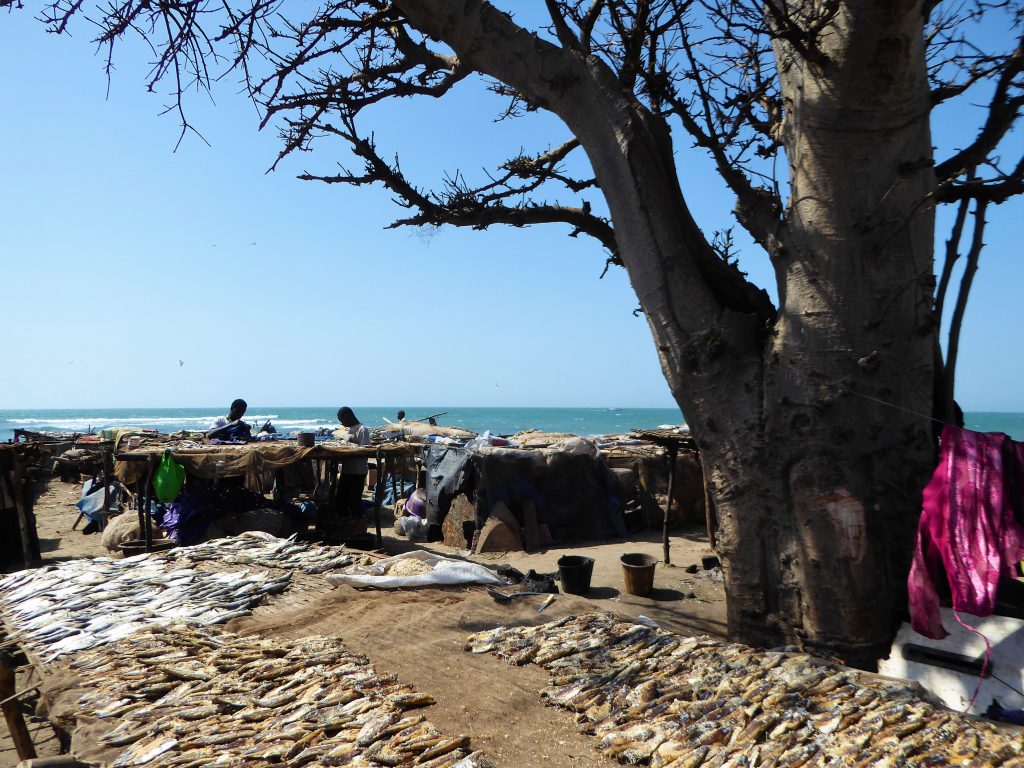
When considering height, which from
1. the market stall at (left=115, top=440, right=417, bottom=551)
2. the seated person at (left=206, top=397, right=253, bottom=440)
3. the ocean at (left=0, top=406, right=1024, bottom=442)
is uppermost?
the seated person at (left=206, top=397, right=253, bottom=440)

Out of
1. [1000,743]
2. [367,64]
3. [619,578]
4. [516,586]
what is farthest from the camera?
[619,578]

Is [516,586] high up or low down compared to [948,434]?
down

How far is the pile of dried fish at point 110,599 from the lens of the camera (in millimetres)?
4656

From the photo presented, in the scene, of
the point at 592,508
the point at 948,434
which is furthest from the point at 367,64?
the point at 592,508

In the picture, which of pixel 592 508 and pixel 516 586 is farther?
pixel 592 508

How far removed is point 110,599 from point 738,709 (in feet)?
15.9

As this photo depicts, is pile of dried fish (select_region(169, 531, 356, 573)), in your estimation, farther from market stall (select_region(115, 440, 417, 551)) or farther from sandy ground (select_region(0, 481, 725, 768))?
market stall (select_region(115, 440, 417, 551))

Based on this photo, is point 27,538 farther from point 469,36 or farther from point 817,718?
point 817,718

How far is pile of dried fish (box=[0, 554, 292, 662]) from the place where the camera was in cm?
466

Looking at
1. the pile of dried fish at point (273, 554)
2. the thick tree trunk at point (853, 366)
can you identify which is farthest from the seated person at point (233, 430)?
the thick tree trunk at point (853, 366)

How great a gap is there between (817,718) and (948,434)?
233cm

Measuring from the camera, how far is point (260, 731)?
309 centimetres

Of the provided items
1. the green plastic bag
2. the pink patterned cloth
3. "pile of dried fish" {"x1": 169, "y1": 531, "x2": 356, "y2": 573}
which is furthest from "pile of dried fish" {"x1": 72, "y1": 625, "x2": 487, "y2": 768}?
the green plastic bag

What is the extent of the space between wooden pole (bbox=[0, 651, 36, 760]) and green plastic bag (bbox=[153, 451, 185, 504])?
6143 mm
